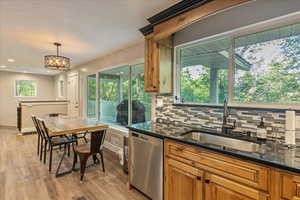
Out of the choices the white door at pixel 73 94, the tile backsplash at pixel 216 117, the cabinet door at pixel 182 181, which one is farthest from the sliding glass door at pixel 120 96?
the cabinet door at pixel 182 181

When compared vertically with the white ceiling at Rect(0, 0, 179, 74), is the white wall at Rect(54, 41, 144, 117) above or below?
below

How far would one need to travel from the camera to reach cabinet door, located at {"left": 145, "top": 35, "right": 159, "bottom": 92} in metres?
2.39

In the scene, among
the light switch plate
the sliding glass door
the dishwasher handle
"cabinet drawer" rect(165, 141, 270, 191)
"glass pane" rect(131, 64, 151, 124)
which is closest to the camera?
"cabinet drawer" rect(165, 141, 270, 191)

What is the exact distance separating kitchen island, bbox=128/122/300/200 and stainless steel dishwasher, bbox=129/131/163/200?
89 millimetres

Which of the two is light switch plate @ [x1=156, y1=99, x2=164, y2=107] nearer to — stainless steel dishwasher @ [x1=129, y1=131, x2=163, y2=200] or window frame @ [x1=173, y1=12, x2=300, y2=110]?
window frame @ [x1=173, y1=12, x2=300, y2=110]

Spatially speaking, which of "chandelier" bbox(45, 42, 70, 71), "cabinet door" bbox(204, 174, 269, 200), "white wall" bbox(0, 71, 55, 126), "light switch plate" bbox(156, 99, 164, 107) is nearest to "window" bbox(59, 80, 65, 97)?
"white wall" bbox(0, 71, 55, 126)

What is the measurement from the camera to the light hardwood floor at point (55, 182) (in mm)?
2229

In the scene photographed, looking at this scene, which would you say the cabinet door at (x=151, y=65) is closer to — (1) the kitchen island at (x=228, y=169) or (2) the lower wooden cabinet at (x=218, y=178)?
(1) the kitchen island at (x=228, y=169)

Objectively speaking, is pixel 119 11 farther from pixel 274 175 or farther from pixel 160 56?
pixel 274 175

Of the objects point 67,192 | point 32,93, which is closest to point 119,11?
point 67,192

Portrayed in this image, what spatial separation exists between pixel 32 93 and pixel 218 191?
352 inches

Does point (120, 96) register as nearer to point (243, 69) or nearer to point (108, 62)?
point (108, 62)

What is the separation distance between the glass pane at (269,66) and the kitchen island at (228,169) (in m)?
Answer: 0.49

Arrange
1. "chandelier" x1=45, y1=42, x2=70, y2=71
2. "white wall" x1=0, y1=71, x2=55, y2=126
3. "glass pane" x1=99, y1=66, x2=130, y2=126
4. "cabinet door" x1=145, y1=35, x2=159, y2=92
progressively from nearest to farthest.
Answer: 1. "cabinet door" x1=145, y1=35, x2=159, y2=92
2. "chandelier" x1=45, y1=42, x2=70, y2=71
3. "glass pane" x1=99, y1=66, x2=130, y2=126
4. "white wall" x1=0, y1=71, x2=55, y2=126
